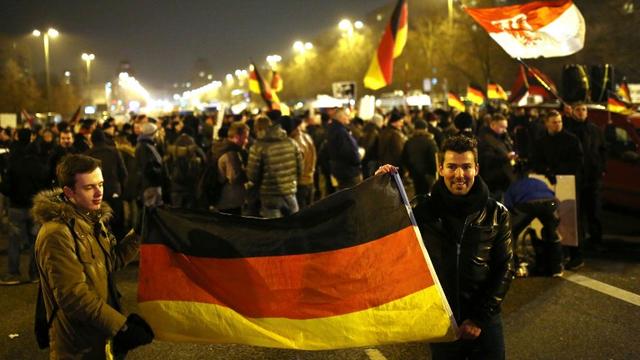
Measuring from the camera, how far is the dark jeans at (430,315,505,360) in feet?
12.8

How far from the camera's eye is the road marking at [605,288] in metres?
7.60

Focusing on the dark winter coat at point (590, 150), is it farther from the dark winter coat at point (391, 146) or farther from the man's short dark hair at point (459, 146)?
the man's short dark hair at point (459, 146)

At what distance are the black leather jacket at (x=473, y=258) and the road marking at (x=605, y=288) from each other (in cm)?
421

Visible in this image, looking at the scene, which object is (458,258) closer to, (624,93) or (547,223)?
(547,223)

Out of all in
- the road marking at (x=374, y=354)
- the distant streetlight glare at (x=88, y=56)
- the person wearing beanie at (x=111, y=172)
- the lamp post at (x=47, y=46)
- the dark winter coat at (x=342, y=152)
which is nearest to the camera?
the road marking at (x=374, y=354)

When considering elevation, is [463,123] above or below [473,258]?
above

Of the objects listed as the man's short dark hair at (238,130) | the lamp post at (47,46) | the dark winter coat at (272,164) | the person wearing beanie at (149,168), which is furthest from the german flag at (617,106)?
the lamp post at (47,46)

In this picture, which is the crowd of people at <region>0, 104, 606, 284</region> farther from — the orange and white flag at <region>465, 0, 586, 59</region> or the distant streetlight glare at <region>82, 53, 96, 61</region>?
the distant streetlight glare at <region>82, 53, 96, 61</region>

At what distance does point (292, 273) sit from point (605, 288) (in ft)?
16.7

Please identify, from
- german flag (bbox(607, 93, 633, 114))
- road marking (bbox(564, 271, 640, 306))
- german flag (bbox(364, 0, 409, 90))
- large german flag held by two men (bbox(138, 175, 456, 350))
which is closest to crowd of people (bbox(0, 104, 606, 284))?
road marking (bbox(564, 271, 640, 306))

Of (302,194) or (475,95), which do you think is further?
(475,95)

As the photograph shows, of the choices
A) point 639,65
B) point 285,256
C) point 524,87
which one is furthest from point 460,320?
point 639,65

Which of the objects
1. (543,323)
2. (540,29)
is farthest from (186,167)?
(540,29)

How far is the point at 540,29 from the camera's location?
Answer: 11680mm
